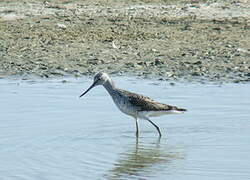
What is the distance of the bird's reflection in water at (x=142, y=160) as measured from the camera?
9594 mm

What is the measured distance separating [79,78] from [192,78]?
179 centimetres

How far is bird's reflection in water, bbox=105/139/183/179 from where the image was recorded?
9.59 metres

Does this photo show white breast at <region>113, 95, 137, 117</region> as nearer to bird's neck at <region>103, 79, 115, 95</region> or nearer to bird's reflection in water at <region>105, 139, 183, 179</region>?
bird's neck at <region>103, 79, 115, 95</region>

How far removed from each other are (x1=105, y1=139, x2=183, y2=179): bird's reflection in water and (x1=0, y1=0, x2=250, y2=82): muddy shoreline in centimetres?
351

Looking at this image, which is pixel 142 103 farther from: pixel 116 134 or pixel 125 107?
pixel 116 134

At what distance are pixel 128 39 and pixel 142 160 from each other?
20.7 feet

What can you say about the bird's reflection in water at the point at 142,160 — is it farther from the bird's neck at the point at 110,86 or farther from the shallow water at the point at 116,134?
the bird's neck at the point at 110,86

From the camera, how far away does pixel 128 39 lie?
16359 millimetres

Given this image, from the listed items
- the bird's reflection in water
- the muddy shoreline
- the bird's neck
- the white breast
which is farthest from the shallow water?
the muddy shoreline

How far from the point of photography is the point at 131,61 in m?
15.2

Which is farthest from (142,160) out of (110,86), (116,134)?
(110,86)

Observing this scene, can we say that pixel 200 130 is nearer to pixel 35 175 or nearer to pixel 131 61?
pixel 35 175

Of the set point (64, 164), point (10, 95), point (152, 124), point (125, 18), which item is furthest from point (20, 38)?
point (64, 164)

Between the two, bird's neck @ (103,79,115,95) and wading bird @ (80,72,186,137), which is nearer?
wading bird @ (80,72,186,137)
